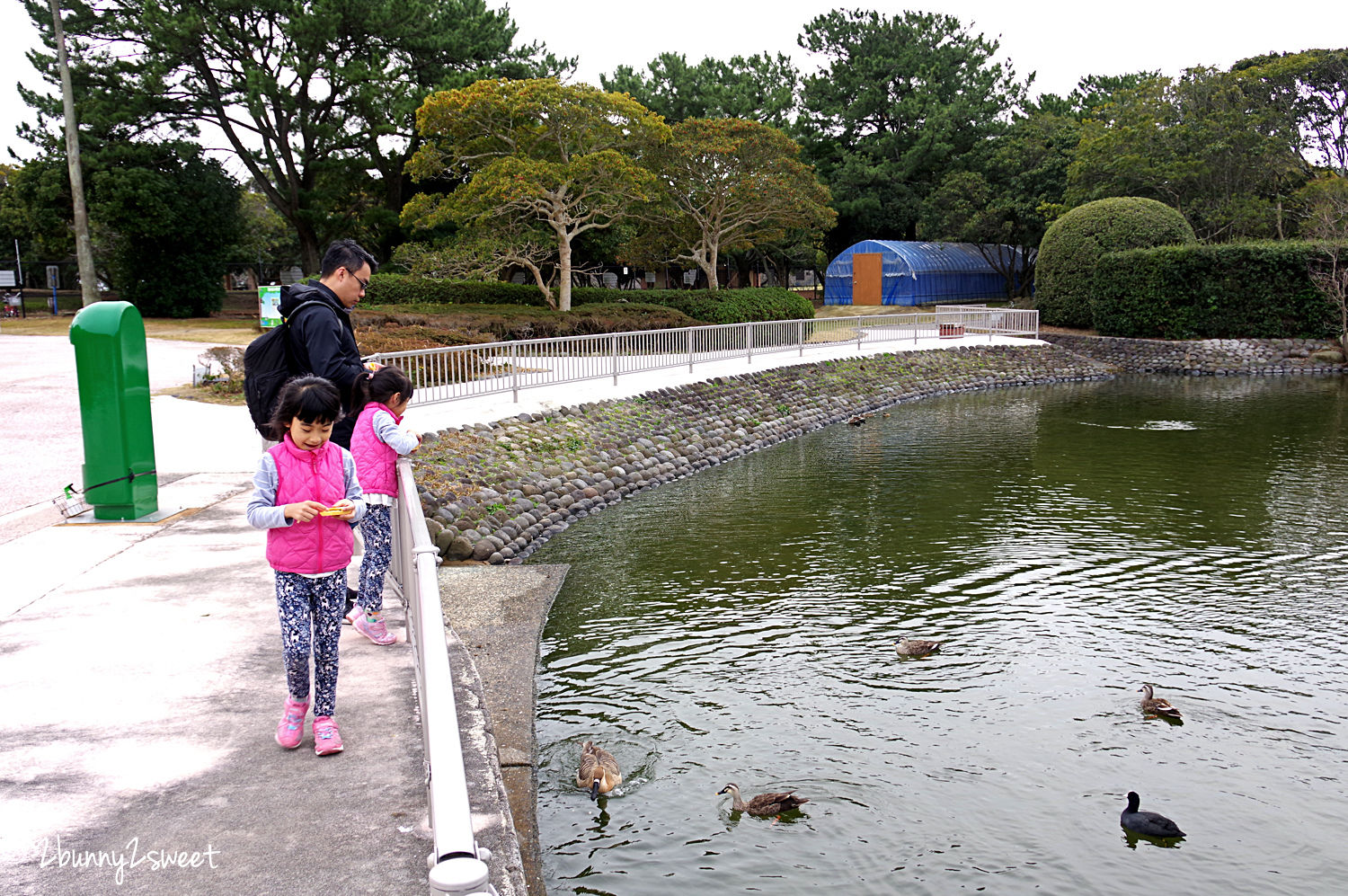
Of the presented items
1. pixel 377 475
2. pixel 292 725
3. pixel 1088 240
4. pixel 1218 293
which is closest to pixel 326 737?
pixel 292 725

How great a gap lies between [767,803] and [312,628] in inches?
113

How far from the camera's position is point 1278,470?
15.9 m

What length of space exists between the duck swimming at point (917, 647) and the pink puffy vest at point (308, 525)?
208 inches

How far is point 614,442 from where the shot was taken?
52.4ft

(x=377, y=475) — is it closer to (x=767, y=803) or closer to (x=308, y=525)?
(x=308, y=525)

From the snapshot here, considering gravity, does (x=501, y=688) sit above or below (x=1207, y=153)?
below

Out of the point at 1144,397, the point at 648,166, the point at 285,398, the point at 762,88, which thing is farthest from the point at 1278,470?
the point at 762,88

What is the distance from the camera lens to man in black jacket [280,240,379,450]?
4.91 m

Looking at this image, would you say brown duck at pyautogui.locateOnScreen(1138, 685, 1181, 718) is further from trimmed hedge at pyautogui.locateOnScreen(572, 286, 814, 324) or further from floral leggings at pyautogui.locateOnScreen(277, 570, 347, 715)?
trimmed hedge at pyautogui.locateOnScreen(572, 286, 814, 324)

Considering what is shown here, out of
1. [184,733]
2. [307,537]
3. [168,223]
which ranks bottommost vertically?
[184,733]

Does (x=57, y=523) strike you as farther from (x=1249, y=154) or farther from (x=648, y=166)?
(x=1249, y=154)

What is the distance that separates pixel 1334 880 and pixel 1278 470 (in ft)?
41.6

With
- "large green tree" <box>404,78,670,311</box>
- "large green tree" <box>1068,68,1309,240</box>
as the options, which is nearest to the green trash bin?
"large green tree" <box>404,78,670,311</box>

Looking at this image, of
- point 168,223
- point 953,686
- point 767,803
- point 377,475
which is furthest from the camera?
point 168,223
